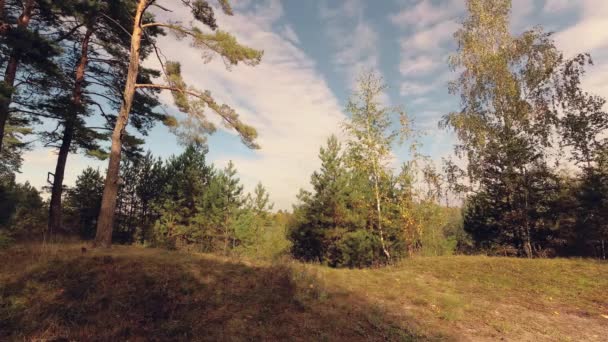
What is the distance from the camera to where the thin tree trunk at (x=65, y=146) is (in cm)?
1314

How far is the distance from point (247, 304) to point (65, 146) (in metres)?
13.0

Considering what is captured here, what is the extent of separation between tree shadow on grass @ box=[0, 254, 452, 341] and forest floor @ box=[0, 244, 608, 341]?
0.06ft

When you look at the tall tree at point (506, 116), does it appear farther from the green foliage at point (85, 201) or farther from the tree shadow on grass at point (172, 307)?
the green foliage at point (85, 201)

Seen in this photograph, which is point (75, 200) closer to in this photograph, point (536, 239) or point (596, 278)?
point (596, 278)

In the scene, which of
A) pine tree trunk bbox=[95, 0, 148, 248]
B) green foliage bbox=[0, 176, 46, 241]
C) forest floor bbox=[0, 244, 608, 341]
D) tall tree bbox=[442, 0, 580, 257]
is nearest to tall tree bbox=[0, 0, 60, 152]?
pine tree trunk bbox=[95, 0, 148, 248]

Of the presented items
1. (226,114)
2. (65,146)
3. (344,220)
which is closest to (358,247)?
(344,220)

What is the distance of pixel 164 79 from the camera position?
449 inches

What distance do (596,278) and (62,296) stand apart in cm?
1483

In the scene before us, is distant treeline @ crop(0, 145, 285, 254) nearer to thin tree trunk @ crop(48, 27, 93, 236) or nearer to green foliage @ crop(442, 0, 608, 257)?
thin tree trunk @ crop(48, 27, 93, 236)

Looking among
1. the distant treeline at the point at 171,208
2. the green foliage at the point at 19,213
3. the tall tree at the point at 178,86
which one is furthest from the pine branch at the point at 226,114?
the green foliage at the point at 19,213

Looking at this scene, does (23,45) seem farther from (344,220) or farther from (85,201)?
(344,220)

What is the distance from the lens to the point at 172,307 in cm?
546

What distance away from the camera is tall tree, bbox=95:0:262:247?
31.3 feet

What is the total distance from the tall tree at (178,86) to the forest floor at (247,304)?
229cm
